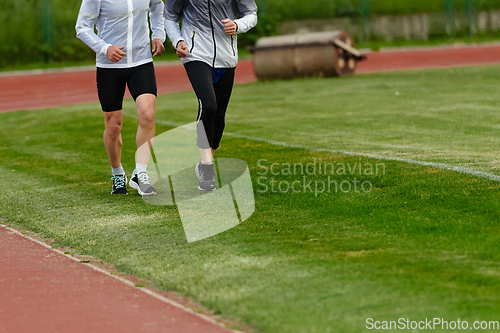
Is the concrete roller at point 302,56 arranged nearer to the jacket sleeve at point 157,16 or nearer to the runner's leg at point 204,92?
the jacket sleeve at point 157,16

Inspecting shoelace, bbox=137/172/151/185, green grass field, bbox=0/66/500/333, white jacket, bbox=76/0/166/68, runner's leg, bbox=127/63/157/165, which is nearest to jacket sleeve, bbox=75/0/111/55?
white jacket, bbox=76/0/166/68

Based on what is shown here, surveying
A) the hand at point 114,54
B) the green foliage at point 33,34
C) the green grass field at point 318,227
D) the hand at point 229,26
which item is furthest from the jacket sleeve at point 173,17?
the green foliage at point 33,34

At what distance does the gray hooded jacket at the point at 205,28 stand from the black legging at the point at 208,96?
90 millimetres

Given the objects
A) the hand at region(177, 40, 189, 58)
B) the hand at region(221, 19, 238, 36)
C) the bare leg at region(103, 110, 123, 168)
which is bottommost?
the bare leg at region(103, 110, 123, 168)

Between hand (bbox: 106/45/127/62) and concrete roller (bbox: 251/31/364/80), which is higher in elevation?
hand (bbox: 106/45/127/62)

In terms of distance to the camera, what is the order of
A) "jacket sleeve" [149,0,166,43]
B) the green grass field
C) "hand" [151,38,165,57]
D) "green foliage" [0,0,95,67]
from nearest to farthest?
the green grass field, "hand" [151,38,165,57], "jacket sleeve" [149,0,166,43], "green foliage" [0,0,95,67]

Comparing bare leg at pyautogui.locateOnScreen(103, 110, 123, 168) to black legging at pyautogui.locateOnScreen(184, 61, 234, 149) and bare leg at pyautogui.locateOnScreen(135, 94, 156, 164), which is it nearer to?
bare leg at pyautogui.locateOnScreen(135, 94, 156, 164)

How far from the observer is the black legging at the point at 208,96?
6.16m

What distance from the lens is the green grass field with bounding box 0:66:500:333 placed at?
3.40 meters

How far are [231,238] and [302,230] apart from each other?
516 mm

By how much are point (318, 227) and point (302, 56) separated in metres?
14.4

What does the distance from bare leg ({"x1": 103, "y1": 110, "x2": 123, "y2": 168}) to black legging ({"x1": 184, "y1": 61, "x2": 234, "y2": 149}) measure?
2.47ft

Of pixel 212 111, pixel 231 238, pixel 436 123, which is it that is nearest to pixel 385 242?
pixel 231 238

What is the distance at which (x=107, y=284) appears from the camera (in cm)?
396
